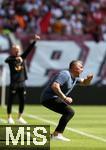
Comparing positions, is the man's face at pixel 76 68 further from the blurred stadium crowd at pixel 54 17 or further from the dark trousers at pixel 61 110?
the blurred stadium crowd at pixel 54 17

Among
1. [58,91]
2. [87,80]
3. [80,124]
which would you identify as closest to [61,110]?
[58,91]

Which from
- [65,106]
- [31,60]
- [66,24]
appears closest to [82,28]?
[66,24]

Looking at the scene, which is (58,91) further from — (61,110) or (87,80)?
(87,80)

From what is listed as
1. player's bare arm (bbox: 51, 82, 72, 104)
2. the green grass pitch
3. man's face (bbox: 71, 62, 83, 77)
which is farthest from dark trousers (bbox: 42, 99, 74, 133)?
man's face (bbox: 71, 62, 83, 77)

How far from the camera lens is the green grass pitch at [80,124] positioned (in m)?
15.3

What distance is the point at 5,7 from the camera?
32.4 m

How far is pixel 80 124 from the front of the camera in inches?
826

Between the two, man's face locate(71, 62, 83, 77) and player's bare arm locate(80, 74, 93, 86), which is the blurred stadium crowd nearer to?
player's bare arm locate(80, 74, 93, 86)

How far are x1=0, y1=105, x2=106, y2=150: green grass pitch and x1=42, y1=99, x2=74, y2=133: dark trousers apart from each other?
0.39 meters

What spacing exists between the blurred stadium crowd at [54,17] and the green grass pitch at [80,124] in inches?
151

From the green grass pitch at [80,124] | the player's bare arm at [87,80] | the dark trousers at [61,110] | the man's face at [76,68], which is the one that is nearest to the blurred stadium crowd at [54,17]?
the green grass pitch at [80,124]

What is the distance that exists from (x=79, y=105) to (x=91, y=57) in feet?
7.03

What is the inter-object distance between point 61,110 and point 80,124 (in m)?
5.10

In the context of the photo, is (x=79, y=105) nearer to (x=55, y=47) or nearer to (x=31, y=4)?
(x=55, y=47)
